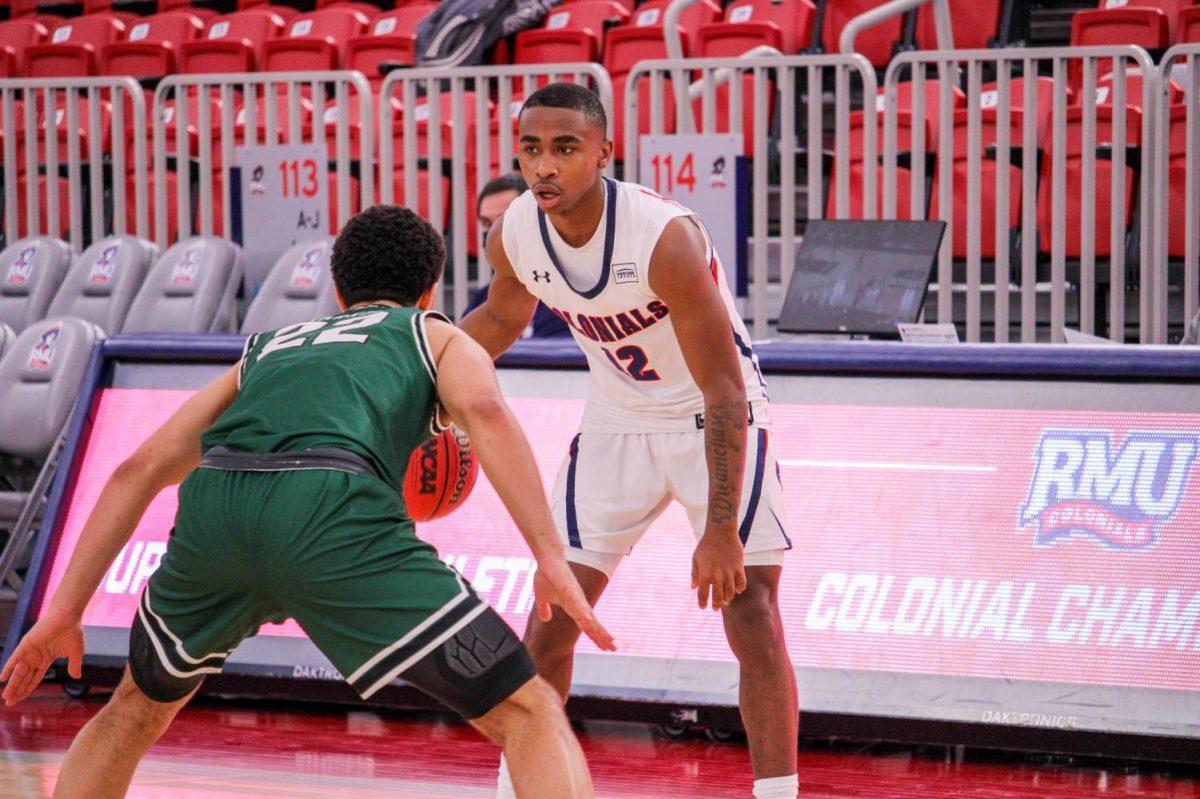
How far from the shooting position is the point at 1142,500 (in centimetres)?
561

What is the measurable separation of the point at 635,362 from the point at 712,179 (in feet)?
12.6

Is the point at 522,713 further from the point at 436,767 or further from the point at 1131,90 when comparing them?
the point at 1131,90

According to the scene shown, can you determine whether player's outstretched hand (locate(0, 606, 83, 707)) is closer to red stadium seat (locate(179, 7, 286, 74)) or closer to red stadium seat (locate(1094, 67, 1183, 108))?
red stadium seat (locate(1094, 67, 1183, 108))

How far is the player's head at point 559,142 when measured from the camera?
168 inches

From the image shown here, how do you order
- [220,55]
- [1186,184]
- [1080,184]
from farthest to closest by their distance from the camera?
1. [220,55]
2. [1080,184]
3. [1186,184]

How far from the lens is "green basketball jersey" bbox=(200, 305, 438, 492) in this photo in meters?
3.53

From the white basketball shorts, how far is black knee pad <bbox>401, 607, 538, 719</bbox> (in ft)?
3.90

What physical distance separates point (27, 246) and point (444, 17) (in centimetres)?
288

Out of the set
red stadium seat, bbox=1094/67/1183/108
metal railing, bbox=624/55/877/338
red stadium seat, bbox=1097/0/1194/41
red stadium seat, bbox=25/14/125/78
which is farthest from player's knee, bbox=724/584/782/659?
red stadium seat, bbox=25/14/125/78

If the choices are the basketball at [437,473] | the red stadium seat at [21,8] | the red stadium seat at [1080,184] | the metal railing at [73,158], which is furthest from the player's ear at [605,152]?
the red stadium seat at [21,8]

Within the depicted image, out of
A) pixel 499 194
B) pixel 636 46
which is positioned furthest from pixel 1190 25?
pixel 499 194

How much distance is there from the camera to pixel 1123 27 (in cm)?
941

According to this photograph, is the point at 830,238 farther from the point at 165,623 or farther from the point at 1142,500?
the point at 165,623

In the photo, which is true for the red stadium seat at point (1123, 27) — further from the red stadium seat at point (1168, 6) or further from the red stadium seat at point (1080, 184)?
the red stadium seat at point (1080, 184)
